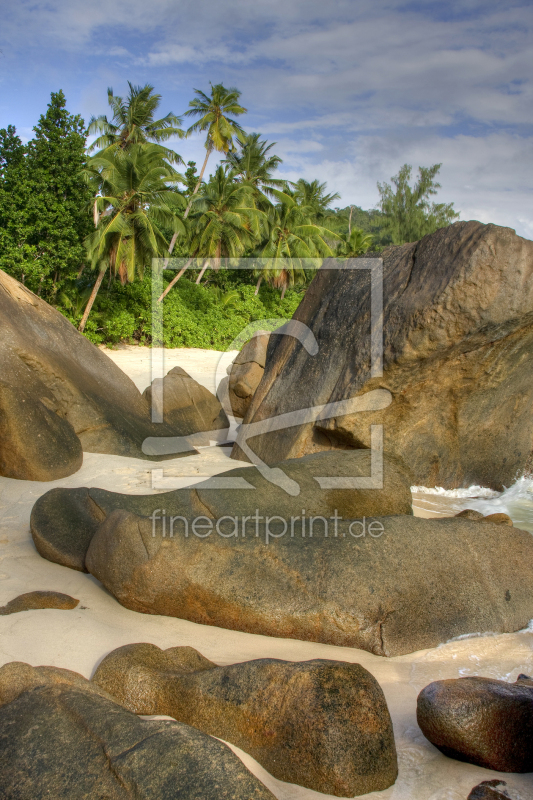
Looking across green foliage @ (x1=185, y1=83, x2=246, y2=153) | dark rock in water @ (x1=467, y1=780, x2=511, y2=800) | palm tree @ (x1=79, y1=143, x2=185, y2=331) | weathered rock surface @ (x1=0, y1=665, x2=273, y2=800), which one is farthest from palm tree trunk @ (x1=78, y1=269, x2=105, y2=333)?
dark rock in water @ (x1=467, y1=780, x2=511, y2=800)

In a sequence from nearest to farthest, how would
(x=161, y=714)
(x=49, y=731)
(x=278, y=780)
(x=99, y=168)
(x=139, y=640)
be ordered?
(x=49, y=731) → (x=278, y=780) → (x=161, y=714) → (x=139, y=640) → (x=99, y=168)

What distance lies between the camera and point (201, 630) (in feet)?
11.3

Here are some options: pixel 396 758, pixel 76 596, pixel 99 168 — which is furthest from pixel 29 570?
pixel 99 168

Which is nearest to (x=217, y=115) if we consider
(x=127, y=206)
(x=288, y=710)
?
(x=127, y=206)

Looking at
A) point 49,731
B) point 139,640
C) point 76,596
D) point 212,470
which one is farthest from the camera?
point 212,470

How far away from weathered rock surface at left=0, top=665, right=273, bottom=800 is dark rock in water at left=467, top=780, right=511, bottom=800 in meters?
0.85

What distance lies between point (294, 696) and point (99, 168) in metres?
21.4

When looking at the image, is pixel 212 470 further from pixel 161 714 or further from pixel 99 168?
pixel 99 168

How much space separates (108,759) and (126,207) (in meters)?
21.1

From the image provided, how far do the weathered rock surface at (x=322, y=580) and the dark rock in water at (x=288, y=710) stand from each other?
1.90 ft

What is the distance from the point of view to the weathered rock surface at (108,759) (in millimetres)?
1902

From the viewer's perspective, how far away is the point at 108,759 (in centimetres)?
200

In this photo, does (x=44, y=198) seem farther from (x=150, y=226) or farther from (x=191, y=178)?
(x=191, y=178)

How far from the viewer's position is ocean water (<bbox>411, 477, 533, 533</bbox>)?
6137mm
